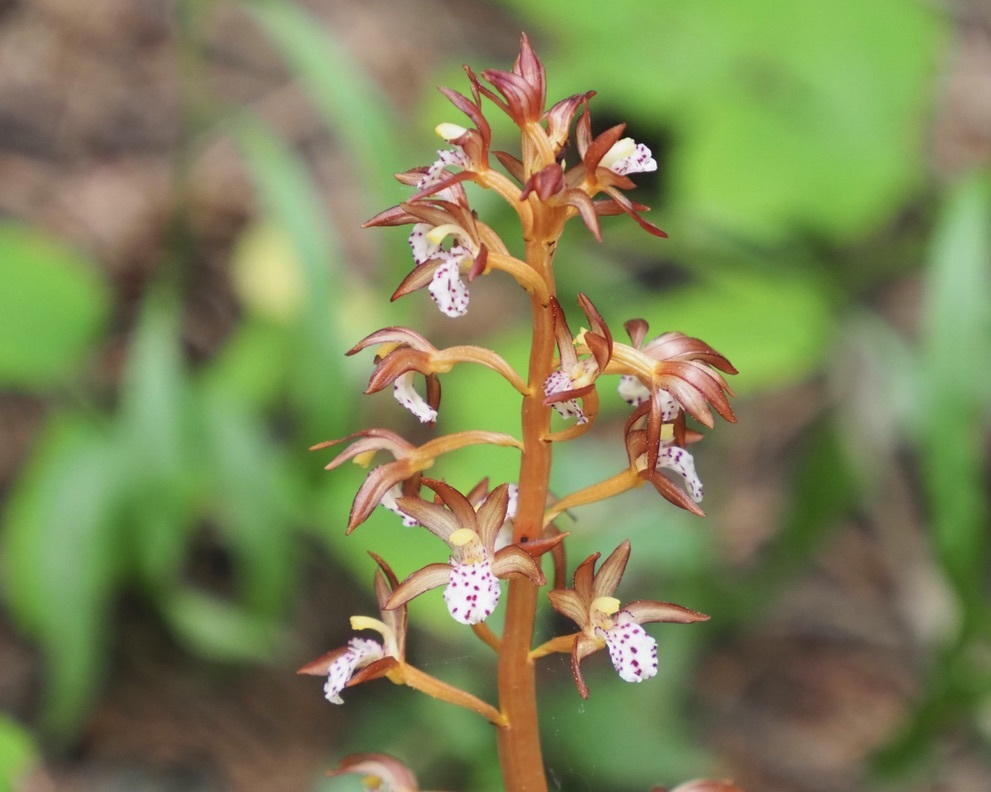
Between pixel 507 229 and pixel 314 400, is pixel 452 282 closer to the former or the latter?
pixel 314 400

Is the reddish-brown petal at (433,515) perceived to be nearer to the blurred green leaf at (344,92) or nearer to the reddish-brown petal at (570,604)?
the reddish-brown petal at (570,604)

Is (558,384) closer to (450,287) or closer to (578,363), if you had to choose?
(578,363)

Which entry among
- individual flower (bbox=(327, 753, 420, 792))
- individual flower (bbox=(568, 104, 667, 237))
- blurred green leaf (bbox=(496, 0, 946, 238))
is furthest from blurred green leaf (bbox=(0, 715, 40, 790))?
blurred green leaf (bbox=(496, 0, 946, 238))

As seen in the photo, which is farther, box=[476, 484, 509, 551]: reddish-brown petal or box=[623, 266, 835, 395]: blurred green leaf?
box=[623, 266, 835, 395]: blurred green leaf

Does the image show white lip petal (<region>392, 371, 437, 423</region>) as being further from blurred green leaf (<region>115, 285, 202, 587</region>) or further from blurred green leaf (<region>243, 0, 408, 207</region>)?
blurred green leaf (<region>243, 0, 408, 207</region>)

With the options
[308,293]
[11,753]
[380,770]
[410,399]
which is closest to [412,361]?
[410,399]

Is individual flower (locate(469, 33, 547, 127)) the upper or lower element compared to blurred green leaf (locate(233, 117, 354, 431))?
lower
